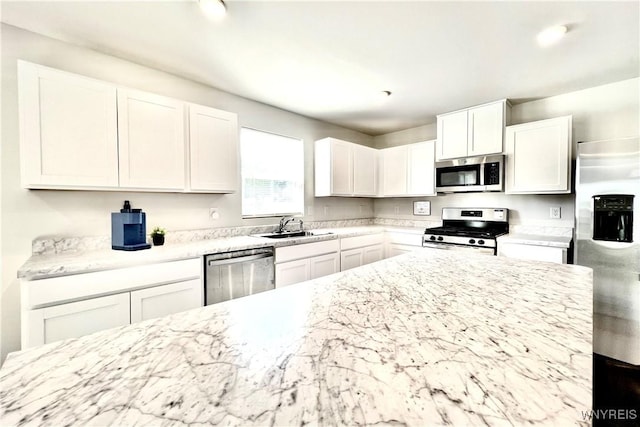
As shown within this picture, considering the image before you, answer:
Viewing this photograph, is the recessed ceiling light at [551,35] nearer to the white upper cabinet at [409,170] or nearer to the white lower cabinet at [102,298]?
the white upper cabinet at [409,170]

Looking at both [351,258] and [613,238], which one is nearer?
[613,238]

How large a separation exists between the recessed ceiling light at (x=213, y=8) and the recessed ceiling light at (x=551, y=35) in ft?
7.19

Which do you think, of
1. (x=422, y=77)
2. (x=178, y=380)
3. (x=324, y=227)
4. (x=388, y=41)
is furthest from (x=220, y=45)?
(x=324, y=227)

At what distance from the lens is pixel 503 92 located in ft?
9.60

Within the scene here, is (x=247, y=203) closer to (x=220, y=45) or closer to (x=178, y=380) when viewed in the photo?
(x=220, y=45)

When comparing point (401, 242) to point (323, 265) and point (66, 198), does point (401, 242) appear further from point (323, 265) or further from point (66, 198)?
point (66, 198)

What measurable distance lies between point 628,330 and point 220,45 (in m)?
3.94

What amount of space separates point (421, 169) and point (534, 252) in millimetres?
1725

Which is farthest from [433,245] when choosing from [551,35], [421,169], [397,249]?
[551,35]

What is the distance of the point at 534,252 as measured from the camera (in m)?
2.67

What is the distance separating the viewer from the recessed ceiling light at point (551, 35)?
73.3 inches

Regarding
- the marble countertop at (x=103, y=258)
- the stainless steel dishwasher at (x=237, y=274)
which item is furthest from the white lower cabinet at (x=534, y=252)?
the marble countertop at (x=103, y=258)

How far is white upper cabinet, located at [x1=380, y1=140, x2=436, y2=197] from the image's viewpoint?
12.5 ft

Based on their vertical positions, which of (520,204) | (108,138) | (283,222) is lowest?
(283,222)
